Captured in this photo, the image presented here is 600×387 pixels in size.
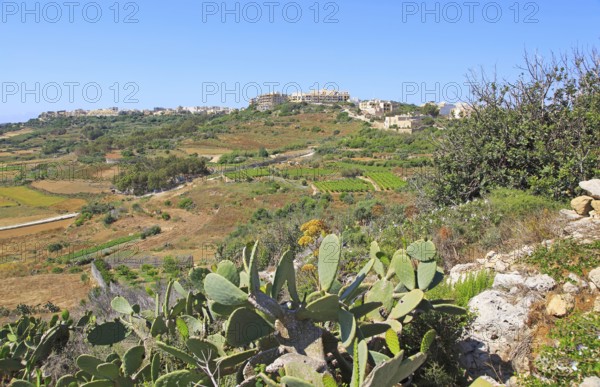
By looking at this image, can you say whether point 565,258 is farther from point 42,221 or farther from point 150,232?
point 42,221

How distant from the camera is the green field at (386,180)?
1407 inches

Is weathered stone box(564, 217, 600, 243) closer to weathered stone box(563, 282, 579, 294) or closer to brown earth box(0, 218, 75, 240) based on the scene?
weathered stone box(563, 282, 579, 294)

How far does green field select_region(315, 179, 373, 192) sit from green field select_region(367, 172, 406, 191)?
3.66ft

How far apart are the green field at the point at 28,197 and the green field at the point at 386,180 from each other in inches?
1351

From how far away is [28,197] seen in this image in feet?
158

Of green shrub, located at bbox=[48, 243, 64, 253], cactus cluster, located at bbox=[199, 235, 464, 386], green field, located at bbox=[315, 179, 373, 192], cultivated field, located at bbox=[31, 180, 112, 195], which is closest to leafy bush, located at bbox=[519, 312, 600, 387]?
cactus cluster, located at bbox=[199, 235, 464, 386]

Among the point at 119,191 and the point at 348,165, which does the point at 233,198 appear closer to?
the point at 348,165

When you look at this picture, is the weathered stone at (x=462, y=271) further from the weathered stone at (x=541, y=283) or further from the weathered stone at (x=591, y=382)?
the weathered stone at (x=591, y=382)

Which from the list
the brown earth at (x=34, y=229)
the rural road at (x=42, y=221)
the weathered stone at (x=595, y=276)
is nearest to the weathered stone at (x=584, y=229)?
the weathered stone at (x=595, y=276)

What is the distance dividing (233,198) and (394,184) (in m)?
14.2

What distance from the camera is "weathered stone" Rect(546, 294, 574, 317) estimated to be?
3.10 m

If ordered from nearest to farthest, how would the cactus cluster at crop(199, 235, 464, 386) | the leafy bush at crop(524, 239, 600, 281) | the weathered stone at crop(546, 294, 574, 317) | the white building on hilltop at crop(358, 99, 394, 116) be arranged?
the cactus cluster at crop(199, 235, 464, 386)
the weathered stone at crop(546, 294, 574, 317)
the leafy bush at crop(524, 239, 600, 281)
the white building on hilltop at crop(358, 99, 394, 116)

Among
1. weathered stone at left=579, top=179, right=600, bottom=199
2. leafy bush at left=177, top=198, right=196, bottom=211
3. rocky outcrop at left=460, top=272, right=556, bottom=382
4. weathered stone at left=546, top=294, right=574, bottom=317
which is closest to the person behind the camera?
rocky outcrop at left=460, top=272, right=556, bottom=382

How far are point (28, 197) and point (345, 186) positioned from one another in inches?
1436
